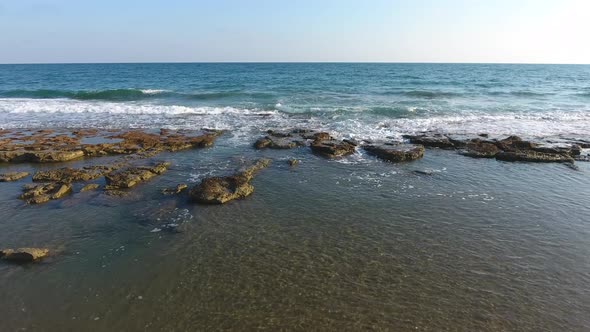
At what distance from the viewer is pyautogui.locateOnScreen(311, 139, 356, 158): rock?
1563 centimetres

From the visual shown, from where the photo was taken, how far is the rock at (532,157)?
14.7m

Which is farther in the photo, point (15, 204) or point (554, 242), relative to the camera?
point (15, 204)

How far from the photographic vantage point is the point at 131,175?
1206 cm

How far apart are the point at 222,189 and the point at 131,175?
363cm

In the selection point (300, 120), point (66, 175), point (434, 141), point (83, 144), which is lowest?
point (66, 175)

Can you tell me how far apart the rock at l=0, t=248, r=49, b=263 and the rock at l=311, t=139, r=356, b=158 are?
10.8 metres

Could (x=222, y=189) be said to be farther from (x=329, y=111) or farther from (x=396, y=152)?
(x=329, y=111)

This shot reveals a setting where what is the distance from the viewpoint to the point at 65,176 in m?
12.3

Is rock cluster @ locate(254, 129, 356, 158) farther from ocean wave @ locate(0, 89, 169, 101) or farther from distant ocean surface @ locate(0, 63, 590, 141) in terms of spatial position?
ocean wave @ locate(0, 89, 169, 101)

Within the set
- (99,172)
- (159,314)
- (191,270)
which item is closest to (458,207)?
(191,270)

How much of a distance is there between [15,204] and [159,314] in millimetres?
7298

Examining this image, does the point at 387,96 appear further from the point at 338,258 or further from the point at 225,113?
the point at 338,258

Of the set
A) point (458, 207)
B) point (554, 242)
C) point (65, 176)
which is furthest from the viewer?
point (65, 176)

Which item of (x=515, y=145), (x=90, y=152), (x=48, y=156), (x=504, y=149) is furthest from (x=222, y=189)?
(x=515, y=145)
